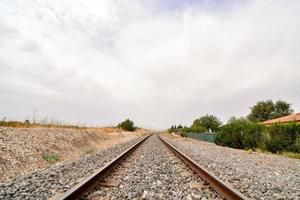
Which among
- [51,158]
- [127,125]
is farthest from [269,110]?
[51,158]

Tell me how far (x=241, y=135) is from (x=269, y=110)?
57.7m

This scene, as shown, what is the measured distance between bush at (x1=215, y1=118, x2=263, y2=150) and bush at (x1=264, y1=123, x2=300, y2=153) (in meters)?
1.40

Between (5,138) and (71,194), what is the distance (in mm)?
5603

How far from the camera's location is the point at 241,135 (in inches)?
794

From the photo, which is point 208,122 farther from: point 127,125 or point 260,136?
point 260,136

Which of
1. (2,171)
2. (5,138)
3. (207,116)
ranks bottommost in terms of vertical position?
(2,171)

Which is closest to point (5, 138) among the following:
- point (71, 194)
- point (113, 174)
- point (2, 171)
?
point (2, 171)

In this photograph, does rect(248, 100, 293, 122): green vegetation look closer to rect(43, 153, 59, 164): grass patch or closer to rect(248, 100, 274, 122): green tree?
rect(248, 100, 274, 122): green tree

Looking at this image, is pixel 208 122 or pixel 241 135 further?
pixel 208 122

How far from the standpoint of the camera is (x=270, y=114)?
2699 inches

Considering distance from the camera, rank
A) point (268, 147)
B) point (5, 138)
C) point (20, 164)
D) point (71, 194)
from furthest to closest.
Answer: point (268, 147) < point (5, 138) < point (20, 164) < point (71, 194)

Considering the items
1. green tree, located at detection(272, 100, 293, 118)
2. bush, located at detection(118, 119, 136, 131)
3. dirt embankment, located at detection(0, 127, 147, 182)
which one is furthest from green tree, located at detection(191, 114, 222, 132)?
dirt embankment, located at detection(0, 127, 147, 182)

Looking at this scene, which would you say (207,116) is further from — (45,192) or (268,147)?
(45,192)

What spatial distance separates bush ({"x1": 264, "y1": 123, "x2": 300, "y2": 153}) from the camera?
1467cm
